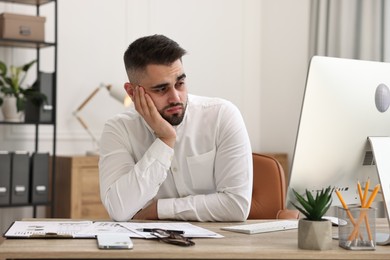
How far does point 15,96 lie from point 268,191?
231 centimetres

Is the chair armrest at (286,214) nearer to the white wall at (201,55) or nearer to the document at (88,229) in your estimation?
the document at (88,229)

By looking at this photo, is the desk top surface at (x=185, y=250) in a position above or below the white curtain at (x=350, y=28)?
below

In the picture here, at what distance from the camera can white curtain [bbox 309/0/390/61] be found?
4.81m

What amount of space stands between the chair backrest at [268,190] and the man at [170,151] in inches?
6.2

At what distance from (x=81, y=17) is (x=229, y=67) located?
4.40 feet

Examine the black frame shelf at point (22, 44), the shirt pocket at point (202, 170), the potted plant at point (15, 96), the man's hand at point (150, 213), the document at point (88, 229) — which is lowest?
the man's hand at point (150, 213)

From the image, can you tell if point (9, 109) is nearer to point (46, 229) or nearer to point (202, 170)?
point (202, 170)

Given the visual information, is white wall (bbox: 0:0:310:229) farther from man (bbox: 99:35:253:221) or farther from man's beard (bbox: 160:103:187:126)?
man's beard (bbox: 160:103:187:126)

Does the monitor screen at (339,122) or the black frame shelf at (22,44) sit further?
the black frame shelf at (22,44)

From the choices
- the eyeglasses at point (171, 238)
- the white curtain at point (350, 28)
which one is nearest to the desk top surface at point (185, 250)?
the eyeglasses at point (171, 238)

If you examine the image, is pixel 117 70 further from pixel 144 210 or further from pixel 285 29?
pixel 144 210

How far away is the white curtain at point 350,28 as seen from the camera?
481 cm

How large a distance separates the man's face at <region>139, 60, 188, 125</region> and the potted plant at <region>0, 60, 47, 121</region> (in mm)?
2102

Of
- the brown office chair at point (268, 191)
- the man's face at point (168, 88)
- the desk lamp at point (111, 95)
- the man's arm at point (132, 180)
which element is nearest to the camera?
the man's arm at point (132, 180)
